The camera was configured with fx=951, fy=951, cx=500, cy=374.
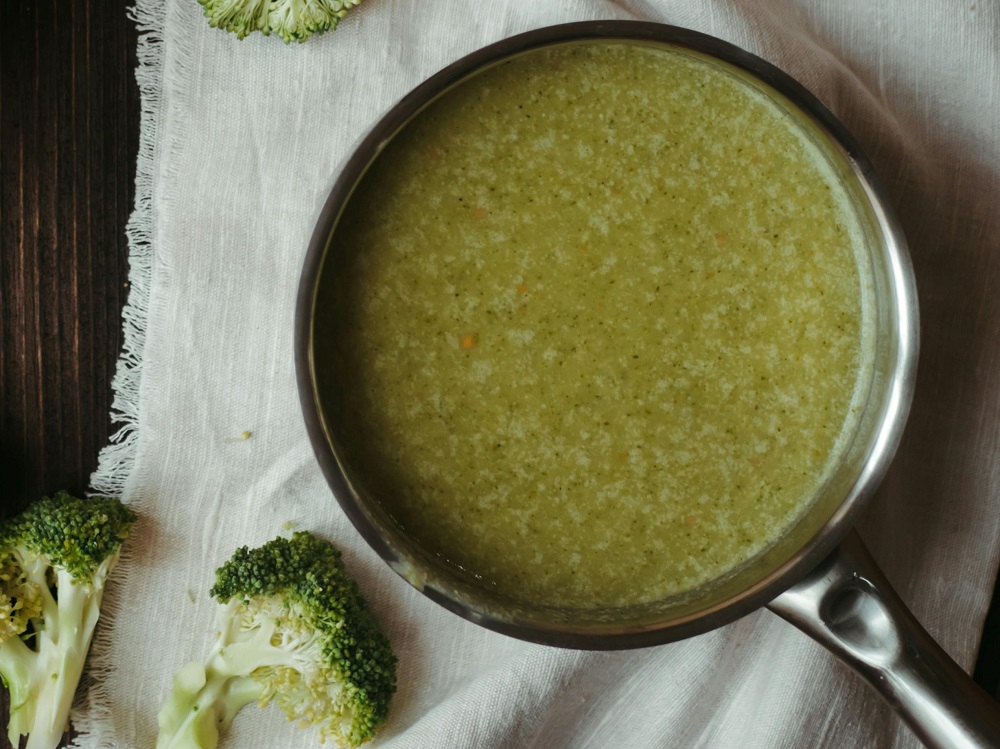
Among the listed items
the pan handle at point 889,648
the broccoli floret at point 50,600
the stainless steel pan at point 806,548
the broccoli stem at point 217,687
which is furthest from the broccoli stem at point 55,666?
the pan handle at point 889,648

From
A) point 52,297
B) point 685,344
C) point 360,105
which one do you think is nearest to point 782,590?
point 685,344

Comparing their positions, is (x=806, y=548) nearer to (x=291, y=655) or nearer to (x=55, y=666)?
(x=291, y=655)

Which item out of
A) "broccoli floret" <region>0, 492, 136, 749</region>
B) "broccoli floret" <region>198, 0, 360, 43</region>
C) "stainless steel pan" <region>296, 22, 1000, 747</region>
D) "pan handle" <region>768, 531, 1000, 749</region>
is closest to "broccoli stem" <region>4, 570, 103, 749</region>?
"broccoli floret" <region>0, 492, 136, 749</region>

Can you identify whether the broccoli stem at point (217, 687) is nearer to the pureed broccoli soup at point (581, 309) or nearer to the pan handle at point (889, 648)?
the pureed broccoli soup at point (581, 309)

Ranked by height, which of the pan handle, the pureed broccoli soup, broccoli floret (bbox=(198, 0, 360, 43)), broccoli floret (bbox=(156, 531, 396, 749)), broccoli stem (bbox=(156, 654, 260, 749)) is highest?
broccoli floret (bbox=(198, 0, 360, 43))

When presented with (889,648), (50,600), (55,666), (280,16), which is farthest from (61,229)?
(889,648)

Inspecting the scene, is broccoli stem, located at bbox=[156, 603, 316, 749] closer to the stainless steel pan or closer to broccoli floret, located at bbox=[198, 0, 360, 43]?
the stainless steel pan
